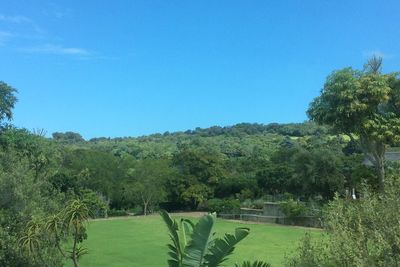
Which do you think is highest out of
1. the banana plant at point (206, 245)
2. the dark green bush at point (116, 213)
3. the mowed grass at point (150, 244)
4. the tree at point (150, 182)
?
the tree at point (150, 182)

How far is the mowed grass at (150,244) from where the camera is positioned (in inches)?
709

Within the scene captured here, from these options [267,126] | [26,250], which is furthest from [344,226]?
[267,126]

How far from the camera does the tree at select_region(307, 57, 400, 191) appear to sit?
65.6 feet

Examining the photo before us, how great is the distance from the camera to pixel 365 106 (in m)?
20.0

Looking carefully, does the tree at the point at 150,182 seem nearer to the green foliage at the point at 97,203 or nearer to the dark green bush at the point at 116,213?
the dark green bush at the point at 116,213

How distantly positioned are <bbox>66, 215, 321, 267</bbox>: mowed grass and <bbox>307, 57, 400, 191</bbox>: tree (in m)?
4.78

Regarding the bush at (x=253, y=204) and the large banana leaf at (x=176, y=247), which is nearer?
the large banana leaf at (x=176, y=247)

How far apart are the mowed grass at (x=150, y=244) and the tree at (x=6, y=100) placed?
740 cm

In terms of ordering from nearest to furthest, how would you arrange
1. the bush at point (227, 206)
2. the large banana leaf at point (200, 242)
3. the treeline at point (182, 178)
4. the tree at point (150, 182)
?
the large banana leaf at point (200, 242), the bush at point (227, 206), the treeline at point (182, 178), the tree at point (150, 182)

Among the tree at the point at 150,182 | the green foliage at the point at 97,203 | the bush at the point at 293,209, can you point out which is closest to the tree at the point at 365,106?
the bush at the point at 293,209

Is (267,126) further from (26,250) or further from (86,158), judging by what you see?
(26,250)

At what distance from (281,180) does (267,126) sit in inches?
2096

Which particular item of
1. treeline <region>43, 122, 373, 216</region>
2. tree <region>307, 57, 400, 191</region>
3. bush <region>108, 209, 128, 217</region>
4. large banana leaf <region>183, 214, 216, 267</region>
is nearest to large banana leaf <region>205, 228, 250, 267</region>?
large banana leaf <region>183, 214, 216, 267</region>

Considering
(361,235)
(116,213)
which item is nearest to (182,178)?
(116,213)
